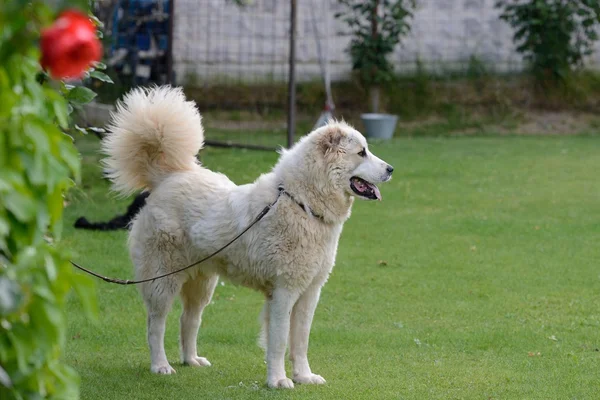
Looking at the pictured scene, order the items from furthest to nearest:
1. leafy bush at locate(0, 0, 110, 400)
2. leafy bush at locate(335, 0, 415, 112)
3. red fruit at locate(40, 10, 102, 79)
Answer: leafy bush at locate(335, 0, 415, 112), leafy bush at locate(0, 0, 110, 400), red fruit at locate(40, 10, 102, 79)

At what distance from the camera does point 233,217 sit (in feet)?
19.5

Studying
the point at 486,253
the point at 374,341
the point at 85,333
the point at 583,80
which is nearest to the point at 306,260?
the point at 374,341

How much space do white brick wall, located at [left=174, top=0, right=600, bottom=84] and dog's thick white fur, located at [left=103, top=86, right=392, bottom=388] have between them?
12139mm

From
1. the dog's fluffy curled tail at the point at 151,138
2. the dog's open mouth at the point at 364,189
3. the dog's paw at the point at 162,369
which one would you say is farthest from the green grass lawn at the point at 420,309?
the dog's fluffy curled tail at the point at 151,138

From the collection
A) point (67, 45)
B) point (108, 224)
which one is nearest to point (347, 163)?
point (67, 45)

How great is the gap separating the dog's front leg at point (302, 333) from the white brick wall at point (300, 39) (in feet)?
42.1

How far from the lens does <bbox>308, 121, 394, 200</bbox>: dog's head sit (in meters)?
5.86

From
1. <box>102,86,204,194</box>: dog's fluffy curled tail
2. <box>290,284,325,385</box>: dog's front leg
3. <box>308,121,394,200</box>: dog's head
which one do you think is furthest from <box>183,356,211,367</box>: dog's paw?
<box>308,121,394,200</box>: dog's head

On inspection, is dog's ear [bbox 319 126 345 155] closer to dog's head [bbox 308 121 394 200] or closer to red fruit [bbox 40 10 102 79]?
dog's head [bbox 308 121 394 200]

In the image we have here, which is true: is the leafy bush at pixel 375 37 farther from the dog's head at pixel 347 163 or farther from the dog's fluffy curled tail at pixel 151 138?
the dog's head at pixel 347 163

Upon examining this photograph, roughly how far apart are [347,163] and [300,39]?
13.9 metres

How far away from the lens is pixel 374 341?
22.7 ft

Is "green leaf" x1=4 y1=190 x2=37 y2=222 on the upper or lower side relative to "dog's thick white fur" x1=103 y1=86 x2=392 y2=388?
upper

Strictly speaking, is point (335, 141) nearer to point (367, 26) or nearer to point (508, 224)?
point (508, 224)
